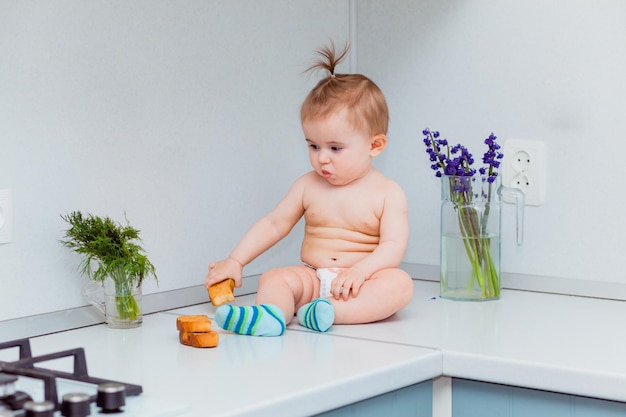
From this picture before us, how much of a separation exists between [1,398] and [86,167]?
538 mm

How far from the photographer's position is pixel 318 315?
128 cm

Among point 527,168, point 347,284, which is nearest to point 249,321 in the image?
point 347,284

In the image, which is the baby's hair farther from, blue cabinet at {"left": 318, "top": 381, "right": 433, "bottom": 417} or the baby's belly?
blue cabinet at {"left": 318, "top": 381, "right": 433, "bottom": 417}

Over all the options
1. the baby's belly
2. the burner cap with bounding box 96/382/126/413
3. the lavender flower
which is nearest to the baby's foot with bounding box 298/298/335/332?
the baby's belly

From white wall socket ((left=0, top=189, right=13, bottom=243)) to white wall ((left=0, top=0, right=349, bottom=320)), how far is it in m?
0.01

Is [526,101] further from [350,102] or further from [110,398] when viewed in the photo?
[110,398]

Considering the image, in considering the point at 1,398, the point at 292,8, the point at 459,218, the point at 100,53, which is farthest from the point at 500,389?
the point at 292,8

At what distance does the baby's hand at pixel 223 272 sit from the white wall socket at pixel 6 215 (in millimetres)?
297

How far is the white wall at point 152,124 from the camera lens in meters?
1.29

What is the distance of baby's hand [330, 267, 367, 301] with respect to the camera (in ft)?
4.36

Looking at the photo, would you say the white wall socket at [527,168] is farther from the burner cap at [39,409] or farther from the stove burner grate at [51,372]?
the burner cap at [39,409]

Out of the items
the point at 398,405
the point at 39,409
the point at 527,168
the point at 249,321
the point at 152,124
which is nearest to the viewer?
the point at 39,409

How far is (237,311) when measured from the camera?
48.9 inches

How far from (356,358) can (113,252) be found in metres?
0.39
